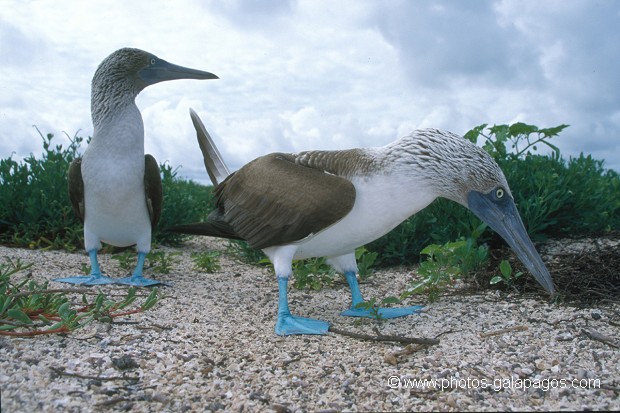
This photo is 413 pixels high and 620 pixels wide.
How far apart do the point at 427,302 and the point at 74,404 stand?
266cm

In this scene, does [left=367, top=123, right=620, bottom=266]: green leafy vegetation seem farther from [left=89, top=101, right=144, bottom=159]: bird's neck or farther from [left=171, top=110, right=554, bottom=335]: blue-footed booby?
[left=89, top=101, right=144, bottom=159]: bird's neck

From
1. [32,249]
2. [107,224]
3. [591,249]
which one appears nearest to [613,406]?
[591,249]

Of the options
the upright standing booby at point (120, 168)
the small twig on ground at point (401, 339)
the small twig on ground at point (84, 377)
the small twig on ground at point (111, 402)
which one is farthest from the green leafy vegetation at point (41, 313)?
the upright standing booby at point (120, 168)

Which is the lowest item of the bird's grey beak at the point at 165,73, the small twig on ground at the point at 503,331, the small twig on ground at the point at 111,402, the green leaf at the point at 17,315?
the small twig on ground at the point at 111,402

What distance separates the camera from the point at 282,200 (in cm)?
346

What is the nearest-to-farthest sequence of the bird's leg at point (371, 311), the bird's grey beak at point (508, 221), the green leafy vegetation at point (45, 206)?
the bird's grey beak at point (508, 221) → the bird's leg at point (371, 311) → the green leafy vegetation at point (45, 206)

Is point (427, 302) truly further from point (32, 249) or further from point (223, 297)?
point (32, 249)

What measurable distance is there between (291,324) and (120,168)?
227cm

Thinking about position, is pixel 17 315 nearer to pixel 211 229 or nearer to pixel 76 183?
pixel 211 229

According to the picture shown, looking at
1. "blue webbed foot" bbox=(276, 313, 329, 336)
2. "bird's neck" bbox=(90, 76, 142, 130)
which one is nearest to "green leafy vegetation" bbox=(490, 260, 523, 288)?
"blue webbed foot" bbox=(276, 313, 329, 336)

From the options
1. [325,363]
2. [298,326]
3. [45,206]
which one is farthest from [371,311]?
[45,206]

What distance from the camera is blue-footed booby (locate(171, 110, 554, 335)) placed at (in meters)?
3.34

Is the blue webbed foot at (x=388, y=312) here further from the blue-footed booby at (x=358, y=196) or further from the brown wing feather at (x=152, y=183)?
the brown wing feather at (x=152, y=183)

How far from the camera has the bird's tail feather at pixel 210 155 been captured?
4.66 metres
